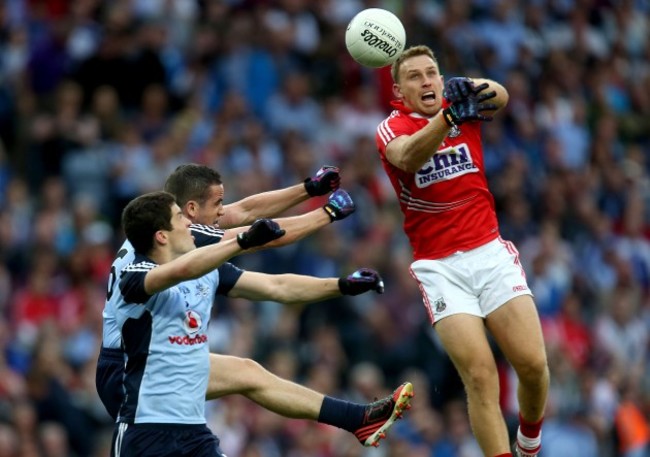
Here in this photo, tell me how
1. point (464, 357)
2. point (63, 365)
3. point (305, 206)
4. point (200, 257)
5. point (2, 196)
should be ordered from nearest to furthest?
1. point (200, 257)
2. point (464, 357)
3. point (63, 365)
4. point (2, 196)
5. point (305, 206)

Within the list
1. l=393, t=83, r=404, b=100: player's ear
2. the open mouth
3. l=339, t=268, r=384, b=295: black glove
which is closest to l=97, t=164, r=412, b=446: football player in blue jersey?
l=339, t=268, r=384, b=295: black glove

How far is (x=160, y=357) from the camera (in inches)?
364

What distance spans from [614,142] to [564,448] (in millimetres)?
6493

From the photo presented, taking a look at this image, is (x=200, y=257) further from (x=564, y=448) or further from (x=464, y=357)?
(x=564, y=448)

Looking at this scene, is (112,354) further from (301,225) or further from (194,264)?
(301,225)

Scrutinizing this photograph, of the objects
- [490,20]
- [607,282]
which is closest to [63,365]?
[607,282]

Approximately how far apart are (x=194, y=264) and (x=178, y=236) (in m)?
0.59

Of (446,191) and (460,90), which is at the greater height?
(460,90)

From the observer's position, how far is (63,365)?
1460 centimetres

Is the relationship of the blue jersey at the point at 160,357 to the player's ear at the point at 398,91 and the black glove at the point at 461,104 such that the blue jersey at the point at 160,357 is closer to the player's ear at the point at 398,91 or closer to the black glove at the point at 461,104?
the black glove at the point at 461,104

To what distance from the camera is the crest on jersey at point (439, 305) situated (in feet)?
33.1

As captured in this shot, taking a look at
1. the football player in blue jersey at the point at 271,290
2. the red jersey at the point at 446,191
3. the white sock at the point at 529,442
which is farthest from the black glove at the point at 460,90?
the white sock at the point at 529,442

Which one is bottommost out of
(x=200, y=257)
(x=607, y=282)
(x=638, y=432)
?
(x=638, y=432)

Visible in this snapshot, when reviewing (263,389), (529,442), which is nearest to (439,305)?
(529,442)
